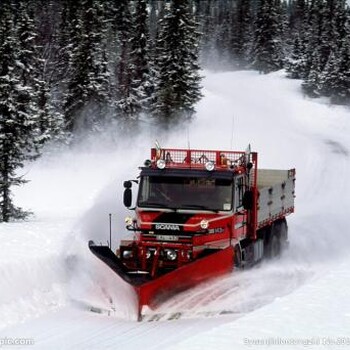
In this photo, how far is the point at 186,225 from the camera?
1353 centimetres

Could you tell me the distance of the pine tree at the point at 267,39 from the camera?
90.6 metres

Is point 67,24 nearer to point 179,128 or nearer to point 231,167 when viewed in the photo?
point 179,128

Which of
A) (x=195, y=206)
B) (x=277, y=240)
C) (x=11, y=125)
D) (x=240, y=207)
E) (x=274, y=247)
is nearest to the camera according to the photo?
(x=195, y=206)

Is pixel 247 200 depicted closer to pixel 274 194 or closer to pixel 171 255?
pixel 171 255

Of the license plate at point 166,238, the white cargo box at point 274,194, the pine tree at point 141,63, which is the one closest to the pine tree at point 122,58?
the pine tree at point 141,63

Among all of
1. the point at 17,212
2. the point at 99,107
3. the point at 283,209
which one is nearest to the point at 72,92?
the point at 99,107

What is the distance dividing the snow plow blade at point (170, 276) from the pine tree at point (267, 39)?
259ft

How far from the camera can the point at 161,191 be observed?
14367 millimetres

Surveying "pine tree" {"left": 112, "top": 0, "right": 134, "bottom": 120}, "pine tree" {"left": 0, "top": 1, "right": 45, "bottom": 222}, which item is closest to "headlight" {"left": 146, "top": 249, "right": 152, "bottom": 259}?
"pine tree" {"left": 0, "top": 1, "right": 45, "bottom": 222}

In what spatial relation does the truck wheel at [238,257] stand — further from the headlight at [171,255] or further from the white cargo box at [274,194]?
the white cargo box at [274,194]

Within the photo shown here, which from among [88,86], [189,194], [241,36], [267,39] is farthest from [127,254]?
[241,36]

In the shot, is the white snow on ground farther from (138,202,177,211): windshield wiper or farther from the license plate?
(138,202,177,211): windshield wiper

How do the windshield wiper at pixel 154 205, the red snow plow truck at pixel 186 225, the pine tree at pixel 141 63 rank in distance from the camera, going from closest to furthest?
the red snow plow truck at pixel 186 225
the windshield wiper at pixel 154 205
the pine tree at pixel 141 63

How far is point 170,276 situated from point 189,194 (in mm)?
2458
